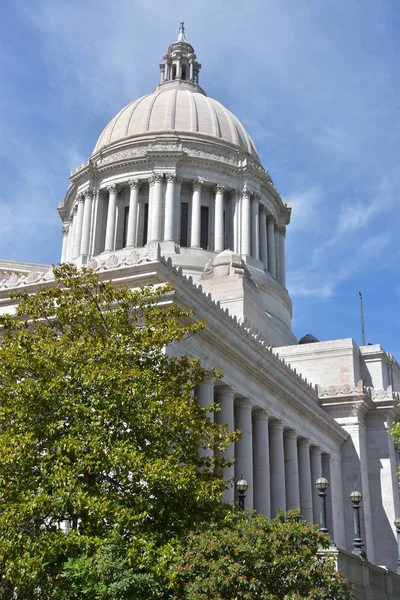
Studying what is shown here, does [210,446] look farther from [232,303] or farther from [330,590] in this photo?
[232,303]

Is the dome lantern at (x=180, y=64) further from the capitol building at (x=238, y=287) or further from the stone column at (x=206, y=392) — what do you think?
the stone column at (x=206, y=392)

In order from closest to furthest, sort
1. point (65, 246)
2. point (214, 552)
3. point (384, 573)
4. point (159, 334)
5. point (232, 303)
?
1. point (214, 552)
2. point (159, 334)
3. point (384, 573)
4. point (232, 303)
5. point (65, 246)


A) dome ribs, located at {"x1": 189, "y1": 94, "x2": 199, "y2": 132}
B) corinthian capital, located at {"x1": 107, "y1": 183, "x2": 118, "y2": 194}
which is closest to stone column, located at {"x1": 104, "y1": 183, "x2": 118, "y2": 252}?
corinthian capital, located at {"x1": 107, "y1": 183, "x2": 118, "y2": 194}

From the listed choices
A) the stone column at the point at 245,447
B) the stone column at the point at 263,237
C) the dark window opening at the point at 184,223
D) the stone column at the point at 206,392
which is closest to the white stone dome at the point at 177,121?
the stone column at the point at 263,237

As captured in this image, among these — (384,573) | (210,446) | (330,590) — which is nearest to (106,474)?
(210,446)

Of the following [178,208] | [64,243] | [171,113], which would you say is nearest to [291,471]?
[178,208]

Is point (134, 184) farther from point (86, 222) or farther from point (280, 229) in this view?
point (280, 229)

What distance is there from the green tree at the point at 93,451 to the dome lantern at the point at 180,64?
198 ft

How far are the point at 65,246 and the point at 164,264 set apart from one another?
41503 millimetres

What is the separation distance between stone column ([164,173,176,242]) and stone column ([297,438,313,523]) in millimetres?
22460

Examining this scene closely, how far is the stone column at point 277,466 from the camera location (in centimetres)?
3881

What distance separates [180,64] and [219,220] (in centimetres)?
2398

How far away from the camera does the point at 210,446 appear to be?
68.1 ft

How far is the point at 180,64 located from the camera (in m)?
79.0
